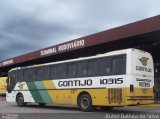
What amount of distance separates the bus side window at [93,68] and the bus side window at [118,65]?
4.06 feet

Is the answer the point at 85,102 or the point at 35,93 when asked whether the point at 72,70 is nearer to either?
the point at 85,102

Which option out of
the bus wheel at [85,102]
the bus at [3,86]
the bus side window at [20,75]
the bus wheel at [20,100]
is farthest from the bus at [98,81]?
the bus at [3,86]

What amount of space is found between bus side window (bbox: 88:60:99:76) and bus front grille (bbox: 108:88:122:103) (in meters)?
1.46

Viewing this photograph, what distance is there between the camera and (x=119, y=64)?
17.4 meters

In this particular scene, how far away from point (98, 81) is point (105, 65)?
0.85 meters

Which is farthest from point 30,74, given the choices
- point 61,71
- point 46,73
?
point 61,71

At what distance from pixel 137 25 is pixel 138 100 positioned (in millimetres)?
6844

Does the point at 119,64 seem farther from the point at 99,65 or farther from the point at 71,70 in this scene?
the point at 71,70

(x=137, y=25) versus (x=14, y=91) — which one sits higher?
(x=137, y=25)

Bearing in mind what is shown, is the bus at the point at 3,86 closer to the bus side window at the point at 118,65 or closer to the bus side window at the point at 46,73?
the bus side window at the point at 46,73

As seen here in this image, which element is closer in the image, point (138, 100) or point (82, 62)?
point (138, 100)

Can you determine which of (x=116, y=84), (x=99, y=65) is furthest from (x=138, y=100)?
(x=99, y=65)

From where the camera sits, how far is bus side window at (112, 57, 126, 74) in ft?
56.3

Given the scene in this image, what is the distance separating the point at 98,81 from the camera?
18.5 m
